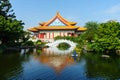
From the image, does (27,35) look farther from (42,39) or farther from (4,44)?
(4,44)

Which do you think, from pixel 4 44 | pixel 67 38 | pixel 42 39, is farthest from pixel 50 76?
pixel 42 39

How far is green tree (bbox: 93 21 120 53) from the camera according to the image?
147 ft

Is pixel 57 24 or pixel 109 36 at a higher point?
pixel 57 24

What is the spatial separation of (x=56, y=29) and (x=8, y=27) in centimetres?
2773

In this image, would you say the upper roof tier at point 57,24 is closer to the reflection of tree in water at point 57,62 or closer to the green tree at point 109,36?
the green tree at point 109,36

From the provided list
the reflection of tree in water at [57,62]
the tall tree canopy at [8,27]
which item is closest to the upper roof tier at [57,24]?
the tall tree canopy at [8,27]

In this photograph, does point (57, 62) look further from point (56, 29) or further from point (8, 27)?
point (56, 29)

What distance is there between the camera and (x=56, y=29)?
84375 mm

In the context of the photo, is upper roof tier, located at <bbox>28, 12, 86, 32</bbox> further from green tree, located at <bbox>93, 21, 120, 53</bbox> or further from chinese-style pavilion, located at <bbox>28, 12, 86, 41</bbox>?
green tree, located at <bbox>93, 21, 120, 53</bbox>

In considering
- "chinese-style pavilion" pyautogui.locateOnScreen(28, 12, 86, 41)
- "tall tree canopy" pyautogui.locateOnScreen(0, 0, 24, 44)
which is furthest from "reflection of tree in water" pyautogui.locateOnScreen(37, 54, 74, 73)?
"chinese-style pavilion" pyautogui.locateOnScreen(28, 12, 86, 41)

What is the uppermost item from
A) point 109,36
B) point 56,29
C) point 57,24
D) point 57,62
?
point 57,24

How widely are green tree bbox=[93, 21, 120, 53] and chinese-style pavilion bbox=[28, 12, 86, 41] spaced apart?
3787cm

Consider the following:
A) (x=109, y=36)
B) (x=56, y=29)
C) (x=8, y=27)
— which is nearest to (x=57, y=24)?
(x=56, y=29)

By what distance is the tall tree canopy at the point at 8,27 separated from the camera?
5783 cm
